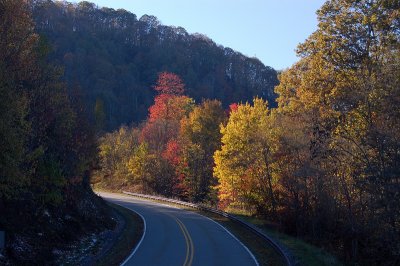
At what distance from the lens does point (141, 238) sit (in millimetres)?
25125

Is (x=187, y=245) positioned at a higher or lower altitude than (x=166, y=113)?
lower

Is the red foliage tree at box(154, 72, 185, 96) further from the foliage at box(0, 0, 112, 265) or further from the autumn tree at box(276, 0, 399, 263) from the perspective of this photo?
the foliage at box(0, 0, 112, 265)

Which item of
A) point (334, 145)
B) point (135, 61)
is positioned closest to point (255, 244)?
point (334, 145)

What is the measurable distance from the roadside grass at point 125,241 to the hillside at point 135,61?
242 ft

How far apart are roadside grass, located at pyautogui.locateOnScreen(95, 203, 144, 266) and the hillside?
7365 centimetres

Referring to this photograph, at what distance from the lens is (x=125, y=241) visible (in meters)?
23.8

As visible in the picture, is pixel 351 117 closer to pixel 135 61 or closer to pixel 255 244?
pixel 255 244

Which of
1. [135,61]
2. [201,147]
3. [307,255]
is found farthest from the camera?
[135,61]

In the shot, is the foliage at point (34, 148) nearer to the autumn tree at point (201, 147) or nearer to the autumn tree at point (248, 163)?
the autumn tree at point (248, 163)

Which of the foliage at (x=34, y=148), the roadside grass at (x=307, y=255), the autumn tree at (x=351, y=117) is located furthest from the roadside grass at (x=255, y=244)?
the foliage at (x=34, y=148)

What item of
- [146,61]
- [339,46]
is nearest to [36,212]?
[339,46]

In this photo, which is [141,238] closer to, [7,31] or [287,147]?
[287,147]

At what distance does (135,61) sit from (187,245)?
11499 centimetres

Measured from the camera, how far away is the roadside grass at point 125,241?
18.7m
